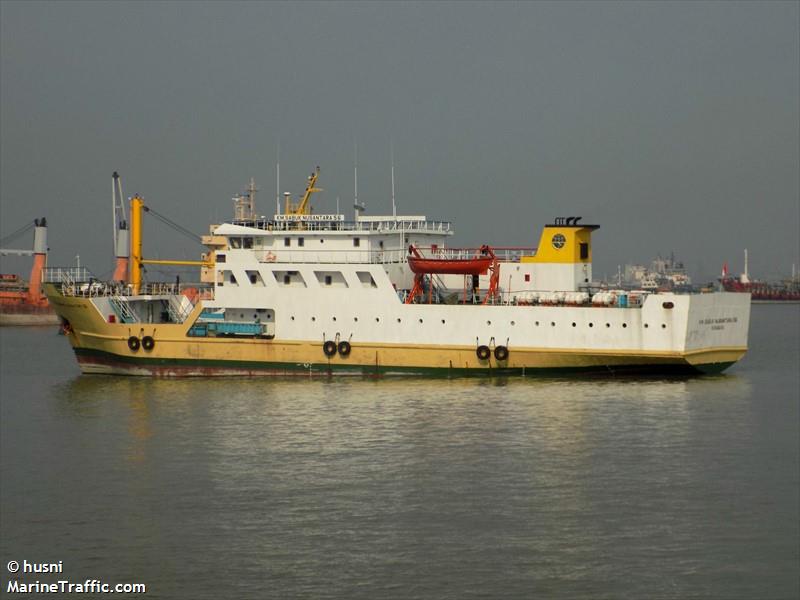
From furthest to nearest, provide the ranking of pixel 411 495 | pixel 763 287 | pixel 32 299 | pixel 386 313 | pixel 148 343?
pixel 763 287, pixel 32 299, pixel 148 343, pixel 386 313, pixel 411 495

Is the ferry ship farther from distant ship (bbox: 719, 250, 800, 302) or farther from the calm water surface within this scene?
distant ship (bbox: 719, 250, 800, 302)

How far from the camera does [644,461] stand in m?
21.5

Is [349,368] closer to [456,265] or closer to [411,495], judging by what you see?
[456,265]

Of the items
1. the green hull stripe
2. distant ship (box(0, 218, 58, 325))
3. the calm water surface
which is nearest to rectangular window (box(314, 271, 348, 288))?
the green hull stripe

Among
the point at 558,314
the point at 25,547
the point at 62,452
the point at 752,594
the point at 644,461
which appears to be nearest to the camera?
→ the point at 752,594

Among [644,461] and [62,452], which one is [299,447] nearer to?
[62,452]

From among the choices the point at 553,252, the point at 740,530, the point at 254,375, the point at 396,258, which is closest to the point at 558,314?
the point at 553,252

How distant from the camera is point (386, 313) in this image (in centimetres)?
3350

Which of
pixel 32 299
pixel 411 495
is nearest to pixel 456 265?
pixel 411 495

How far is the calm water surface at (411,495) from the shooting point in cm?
1560

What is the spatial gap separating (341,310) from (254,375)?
3.52 m

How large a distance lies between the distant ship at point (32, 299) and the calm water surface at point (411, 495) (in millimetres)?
44406

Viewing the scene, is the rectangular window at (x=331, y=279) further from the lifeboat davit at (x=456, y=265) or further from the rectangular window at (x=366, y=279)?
the lifeboat davit at (x=456, y=265)

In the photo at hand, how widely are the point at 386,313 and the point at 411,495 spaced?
47.5 feet
